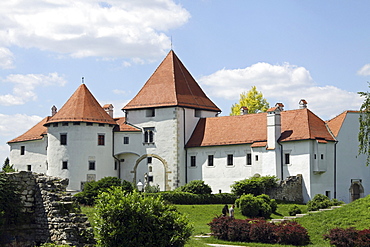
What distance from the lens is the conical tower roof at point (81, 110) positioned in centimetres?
5189

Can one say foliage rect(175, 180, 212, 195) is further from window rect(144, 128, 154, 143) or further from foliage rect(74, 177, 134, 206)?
window rect(144, 128, 154, 143)

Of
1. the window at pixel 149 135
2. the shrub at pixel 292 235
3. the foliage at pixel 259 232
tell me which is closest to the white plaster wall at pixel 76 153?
the window at pixel 149 135

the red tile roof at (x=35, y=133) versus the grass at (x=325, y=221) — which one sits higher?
the red tile roof at (x=35, y=133)

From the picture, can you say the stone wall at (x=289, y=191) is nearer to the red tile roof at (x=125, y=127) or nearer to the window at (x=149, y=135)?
the window at (x=149, y=135)

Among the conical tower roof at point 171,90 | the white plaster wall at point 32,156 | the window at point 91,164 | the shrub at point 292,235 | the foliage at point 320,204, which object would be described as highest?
the conical tower roof at point 171,90

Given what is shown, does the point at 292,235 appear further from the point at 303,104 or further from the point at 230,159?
the point at 303,104

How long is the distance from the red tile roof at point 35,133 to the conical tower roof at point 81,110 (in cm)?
712

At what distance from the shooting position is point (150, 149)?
177 ft

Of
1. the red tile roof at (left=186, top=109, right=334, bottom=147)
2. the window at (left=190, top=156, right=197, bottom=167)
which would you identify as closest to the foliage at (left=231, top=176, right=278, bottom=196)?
the red tile roof at (left=186, top=109, right=334, bottom=147)

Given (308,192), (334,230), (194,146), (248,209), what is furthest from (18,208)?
(194,146)

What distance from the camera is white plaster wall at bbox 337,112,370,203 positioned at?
4816 centimetres

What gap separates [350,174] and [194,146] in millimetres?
13999

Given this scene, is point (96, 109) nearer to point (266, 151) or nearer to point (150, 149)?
point (150, 149)

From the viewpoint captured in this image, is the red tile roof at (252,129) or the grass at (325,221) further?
the red tile roof at (252,129)
